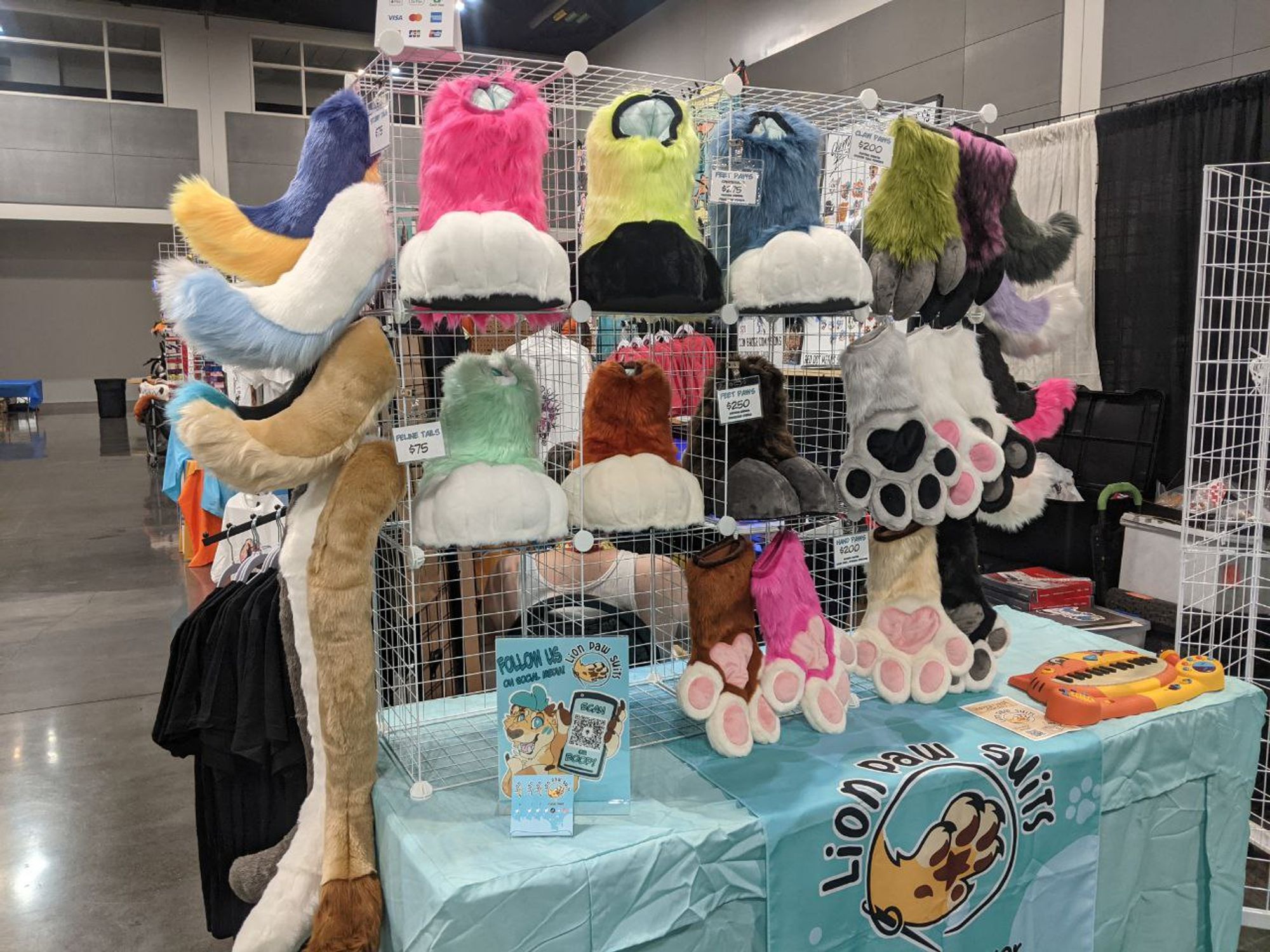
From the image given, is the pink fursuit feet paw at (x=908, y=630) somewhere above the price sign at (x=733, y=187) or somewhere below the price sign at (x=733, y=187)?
below

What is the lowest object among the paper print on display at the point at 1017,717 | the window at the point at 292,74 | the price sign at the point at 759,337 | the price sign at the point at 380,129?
the paper print on display at the point at 1017,717

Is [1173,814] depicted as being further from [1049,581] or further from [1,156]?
[1,156]

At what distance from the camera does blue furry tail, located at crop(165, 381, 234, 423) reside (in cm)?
136

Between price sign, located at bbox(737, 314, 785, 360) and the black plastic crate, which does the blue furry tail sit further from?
the black plastic crate

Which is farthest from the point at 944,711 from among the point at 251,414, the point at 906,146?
the point at 251,414

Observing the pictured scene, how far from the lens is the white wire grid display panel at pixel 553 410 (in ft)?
5.03

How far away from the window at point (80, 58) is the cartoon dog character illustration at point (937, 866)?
1423 centimetres

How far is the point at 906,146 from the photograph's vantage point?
64.9 inches

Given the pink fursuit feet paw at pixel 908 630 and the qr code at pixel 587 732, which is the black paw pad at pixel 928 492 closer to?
the pink fursuit feet paw at pixel 908 630

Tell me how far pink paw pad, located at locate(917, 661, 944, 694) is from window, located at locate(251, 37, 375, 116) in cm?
1351

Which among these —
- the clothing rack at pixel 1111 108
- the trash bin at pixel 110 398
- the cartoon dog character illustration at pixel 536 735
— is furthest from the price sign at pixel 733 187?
the trash bin at pixel 110 398

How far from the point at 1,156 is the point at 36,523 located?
7999 millimetres

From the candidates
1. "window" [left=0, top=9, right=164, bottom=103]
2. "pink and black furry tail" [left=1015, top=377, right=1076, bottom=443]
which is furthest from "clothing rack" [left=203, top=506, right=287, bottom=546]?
"window" [left=0, top=9, right=164, bottom=103]

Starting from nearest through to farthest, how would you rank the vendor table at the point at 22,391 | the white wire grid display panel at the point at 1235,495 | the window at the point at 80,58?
1. the white wire grid display panel at the point at 1235,495
2. the window at the point at 80,58
3. the vendor table at the point at 22,391
